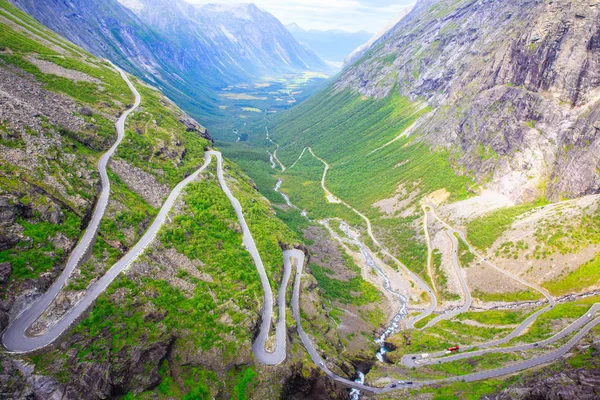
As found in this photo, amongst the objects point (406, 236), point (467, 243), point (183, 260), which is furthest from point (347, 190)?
point (183, 260)

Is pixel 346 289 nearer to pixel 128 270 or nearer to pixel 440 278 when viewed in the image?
pixel 440 278

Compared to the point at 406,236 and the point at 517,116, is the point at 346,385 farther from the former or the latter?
the point at 517,116

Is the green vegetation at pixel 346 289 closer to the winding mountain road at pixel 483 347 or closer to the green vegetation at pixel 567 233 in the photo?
the winding mountain road at pixel 483 347

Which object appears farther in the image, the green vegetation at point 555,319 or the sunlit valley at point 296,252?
the green vegetation at point 555,319

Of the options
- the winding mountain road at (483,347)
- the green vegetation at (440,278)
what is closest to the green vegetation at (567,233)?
the winding mountain road at (483,347)

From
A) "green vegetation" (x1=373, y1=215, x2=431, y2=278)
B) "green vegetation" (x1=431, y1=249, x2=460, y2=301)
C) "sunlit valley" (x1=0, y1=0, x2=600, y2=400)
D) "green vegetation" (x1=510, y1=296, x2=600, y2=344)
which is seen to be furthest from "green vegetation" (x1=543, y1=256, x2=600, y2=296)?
"green vegetation" (x1=373, y1=215, x2=431, y2=278)

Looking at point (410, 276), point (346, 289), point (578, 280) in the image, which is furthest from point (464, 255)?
point (346, 289)

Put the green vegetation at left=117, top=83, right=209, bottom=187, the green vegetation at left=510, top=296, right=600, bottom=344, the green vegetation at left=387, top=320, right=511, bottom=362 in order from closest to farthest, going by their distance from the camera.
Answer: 1. the green vegetation at left=510, top=296, right=600, bottom=344
2. the green vegetation at left=387, top=320, right=511, bottom=362
3. the green vegetation at left=117, top=83, right=209, bottom=187

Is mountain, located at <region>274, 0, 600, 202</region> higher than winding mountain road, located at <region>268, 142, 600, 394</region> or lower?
higher

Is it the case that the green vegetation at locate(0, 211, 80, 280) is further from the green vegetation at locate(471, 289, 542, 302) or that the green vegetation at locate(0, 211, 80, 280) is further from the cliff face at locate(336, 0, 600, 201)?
the cliff face at locate(336, 0, 600, 201)

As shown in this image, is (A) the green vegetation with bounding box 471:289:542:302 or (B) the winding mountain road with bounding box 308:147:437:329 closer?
(A) the green vegetation with bounding box 471:289:542:302
